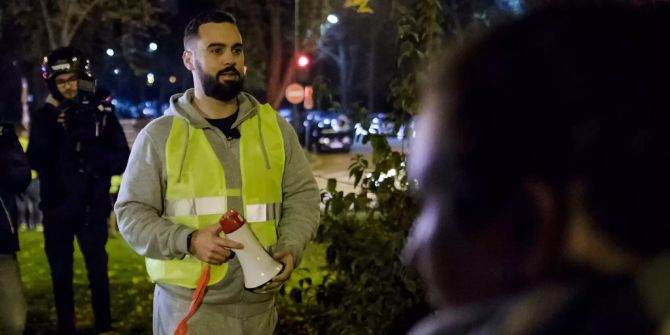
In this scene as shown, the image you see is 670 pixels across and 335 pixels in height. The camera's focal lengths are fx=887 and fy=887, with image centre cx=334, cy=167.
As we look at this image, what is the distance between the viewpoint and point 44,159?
5531mm

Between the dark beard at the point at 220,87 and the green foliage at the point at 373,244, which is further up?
the dark beard at the point at 220,87

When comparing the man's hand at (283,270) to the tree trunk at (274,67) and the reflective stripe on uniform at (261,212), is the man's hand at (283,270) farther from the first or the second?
the tree trunk at (274,67)

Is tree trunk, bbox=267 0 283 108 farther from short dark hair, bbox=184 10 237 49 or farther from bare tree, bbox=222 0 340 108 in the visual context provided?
short dark hair, bbox=184 10 237 49

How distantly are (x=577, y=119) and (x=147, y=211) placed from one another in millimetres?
2554

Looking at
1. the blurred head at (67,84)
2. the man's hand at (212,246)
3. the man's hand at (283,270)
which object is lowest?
the man's hand at (283,270)

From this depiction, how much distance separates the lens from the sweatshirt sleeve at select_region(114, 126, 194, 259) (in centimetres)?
307

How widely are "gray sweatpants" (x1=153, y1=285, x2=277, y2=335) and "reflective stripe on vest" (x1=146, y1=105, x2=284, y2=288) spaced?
0.10m

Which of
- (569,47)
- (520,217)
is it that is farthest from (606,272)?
(569,47)

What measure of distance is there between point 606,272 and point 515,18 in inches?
10.3

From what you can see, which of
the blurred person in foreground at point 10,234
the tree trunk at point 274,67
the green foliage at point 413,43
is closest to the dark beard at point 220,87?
the green foliage at point 413,43

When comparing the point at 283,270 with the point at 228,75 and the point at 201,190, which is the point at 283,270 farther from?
the point at 228,75

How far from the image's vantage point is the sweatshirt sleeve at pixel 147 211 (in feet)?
10.1

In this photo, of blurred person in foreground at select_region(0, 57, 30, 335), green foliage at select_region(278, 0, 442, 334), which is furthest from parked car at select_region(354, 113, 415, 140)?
blurred person in foreground at select_region(0, 57, 30, 335)

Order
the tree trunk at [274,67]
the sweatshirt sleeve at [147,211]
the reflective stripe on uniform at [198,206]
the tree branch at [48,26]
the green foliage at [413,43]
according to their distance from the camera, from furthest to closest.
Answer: the tree trunk at [274,67], the tree branch at [48,26], the green foliage at [413,43], the reflective stripe on uniform at [198,206], the sweatshirt sleeve at [147,211]
